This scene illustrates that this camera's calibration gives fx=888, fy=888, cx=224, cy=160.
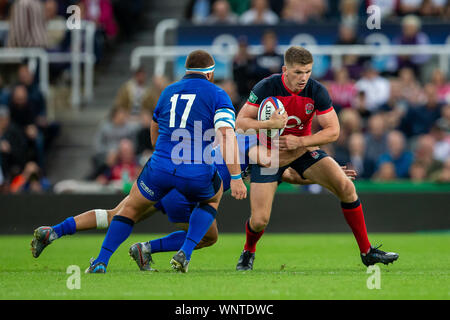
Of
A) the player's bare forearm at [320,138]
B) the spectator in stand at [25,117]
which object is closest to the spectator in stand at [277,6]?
the spectator in stand at [25,117]

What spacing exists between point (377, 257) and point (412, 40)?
31.6 feet

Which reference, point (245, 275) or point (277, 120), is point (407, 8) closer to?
point (277, 120)

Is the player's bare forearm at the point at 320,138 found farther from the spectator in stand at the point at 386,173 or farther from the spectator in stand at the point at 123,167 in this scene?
the spectator in stand at the point at 123,167

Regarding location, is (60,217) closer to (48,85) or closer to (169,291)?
(48,85)

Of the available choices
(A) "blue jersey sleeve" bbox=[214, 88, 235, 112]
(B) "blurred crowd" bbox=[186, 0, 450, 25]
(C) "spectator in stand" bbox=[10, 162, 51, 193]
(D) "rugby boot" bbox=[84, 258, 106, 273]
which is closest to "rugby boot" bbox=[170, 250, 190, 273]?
(D) "rugby boot" bbox=[84, 258, 106, 273]

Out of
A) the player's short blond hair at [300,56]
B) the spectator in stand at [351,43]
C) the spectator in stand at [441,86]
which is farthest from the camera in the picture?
the spectator in stand at [351,43]

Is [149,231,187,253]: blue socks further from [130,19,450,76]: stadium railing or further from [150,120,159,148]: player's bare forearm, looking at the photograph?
[130,19,450,76]: stadium railing

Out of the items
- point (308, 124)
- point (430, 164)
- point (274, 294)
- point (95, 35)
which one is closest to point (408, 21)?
point (430, 164)

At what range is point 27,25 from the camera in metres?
18.8

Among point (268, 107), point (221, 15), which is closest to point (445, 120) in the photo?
point (221, 15)

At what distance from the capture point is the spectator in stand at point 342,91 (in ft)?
55.6

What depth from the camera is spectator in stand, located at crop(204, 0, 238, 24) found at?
1907 cm

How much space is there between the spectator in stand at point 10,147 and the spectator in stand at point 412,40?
25.2 ft
